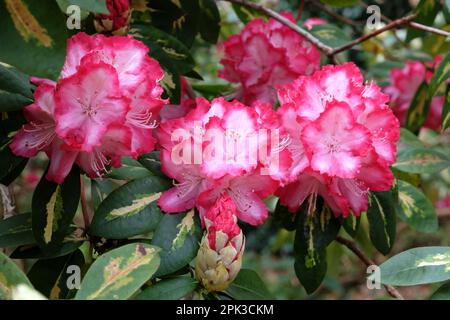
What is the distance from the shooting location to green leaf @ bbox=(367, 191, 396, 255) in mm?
1264

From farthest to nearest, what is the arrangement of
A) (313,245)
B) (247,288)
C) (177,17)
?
1. (177,17)
2. (313,245)
3. (247,288)

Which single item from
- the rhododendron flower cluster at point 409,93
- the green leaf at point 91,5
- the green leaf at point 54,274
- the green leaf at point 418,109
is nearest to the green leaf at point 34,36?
the green leaf at point 91,5

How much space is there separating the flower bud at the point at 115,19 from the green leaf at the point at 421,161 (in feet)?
2.19

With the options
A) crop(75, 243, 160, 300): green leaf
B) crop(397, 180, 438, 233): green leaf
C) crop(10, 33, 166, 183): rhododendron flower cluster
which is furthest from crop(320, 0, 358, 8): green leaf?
crop(75, 243, 160, 300): green leaf

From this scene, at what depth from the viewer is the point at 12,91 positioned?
101 centimetres

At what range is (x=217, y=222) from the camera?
3.02 ft

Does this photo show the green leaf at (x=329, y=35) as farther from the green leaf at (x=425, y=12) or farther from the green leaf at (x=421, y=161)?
the green leaf at (x=421, y=161)

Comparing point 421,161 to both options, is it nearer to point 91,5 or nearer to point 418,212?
point 418,212

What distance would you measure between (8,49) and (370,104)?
0.58 meters

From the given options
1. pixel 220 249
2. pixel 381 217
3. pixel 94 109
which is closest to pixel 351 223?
pixel 381 217

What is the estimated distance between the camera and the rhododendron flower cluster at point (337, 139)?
1062 millimetres

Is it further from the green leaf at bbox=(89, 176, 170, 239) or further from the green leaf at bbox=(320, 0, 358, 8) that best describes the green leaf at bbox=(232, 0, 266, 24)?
the green leaf at bbox=(89, 176, 170, 239)

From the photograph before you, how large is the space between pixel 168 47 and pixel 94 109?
0.39 m

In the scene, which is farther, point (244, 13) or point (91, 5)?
point (244, 13)
